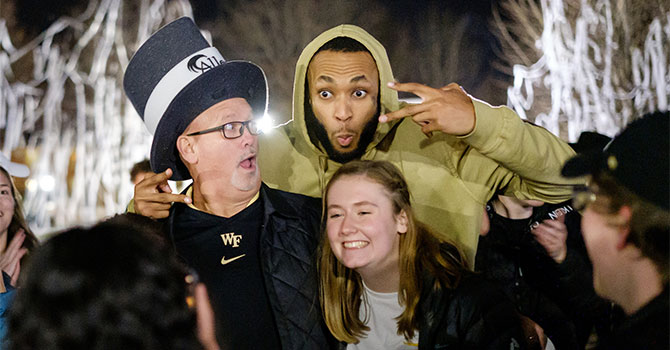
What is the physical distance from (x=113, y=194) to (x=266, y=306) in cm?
1040

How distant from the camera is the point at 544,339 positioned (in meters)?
3.26

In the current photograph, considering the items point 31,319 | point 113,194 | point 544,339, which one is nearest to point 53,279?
point 31,319

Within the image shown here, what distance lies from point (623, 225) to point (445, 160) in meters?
1.20

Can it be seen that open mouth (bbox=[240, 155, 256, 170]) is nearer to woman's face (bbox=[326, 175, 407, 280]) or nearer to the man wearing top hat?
the man wearing top hat

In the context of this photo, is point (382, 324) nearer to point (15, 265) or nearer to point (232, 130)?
point (232, 130)

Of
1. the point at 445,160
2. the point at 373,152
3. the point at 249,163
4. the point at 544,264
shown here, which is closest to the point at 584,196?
the point at 445,160

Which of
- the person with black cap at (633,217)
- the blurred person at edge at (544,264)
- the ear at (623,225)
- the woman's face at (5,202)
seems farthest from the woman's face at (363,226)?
the woman's face at (5,202)

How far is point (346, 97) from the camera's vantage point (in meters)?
3.12

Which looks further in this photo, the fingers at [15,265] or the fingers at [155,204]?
the fingers at [15,265]

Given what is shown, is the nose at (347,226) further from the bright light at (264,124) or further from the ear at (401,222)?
the bright light at (264,124)

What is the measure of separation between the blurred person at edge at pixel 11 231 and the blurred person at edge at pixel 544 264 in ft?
8.24

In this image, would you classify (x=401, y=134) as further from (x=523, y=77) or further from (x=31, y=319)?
(x=523, y=77)

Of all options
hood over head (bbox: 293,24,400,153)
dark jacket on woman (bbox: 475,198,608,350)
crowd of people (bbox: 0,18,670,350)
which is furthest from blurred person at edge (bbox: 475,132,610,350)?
hood over head (bbox: 293,24,400,153)

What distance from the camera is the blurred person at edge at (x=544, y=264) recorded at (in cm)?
391
